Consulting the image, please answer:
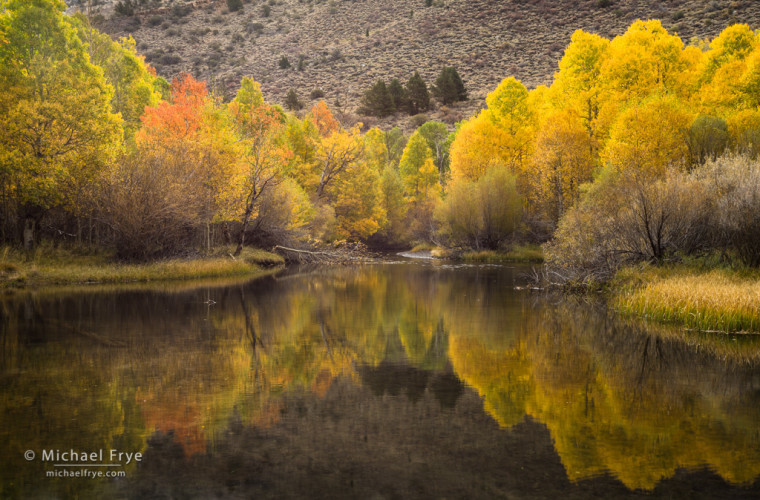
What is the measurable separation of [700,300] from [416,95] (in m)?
75.9

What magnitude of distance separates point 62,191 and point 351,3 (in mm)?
115303

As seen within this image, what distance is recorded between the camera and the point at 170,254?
3145 centimetres

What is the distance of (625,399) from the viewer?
30.9 ft

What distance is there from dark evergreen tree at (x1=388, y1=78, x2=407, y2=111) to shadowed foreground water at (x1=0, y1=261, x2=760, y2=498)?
74346 millimetres

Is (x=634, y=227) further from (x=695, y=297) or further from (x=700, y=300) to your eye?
(x=700, y=300)

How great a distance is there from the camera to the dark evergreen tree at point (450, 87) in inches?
3374

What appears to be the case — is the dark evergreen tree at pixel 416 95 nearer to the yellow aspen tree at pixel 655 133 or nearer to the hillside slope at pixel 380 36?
the hillside slope at pixel 380 36

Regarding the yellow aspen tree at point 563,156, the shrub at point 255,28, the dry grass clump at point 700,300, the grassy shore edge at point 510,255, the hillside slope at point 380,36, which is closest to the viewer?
the dry grass clump at point 700,300

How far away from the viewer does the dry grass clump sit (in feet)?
47.8

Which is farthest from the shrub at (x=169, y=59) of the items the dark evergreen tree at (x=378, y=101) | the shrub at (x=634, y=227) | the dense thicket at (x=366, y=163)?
the shrub at (x=634, y=227)

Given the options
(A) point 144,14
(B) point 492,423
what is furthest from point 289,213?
(A) point 144,14

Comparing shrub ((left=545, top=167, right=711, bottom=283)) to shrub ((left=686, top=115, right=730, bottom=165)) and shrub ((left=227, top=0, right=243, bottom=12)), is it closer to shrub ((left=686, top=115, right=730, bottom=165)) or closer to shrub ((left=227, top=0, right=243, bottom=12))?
shrub ((left=686, top=115, right=730, bottom=165))

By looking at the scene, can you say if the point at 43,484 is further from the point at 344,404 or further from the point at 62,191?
the point at 62,191

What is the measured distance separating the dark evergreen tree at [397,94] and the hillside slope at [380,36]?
2.27 metres
